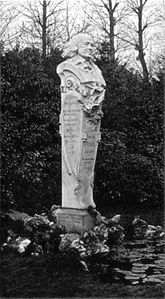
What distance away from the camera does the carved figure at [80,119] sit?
8648mm

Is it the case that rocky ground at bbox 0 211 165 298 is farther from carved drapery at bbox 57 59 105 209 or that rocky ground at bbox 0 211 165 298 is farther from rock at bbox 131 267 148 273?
carved drapery at bbox 57 59 105 209

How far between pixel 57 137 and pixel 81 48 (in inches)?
223

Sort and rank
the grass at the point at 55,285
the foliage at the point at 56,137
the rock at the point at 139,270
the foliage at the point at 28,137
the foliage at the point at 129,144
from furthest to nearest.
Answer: the foliage at the point at 129,144 < the foliage at the point at 56,137 < the foliage at the point at 28,137 < the rock at the point at 139,270 < the grass at the point at 55,285

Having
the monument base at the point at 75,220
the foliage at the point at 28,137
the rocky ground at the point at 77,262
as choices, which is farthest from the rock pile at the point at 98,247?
the foliage at the point at 28,137

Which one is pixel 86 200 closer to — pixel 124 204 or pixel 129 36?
pixel 124 204

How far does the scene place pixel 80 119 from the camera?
8.62 meters

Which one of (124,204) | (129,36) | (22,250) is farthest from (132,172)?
(129,36)

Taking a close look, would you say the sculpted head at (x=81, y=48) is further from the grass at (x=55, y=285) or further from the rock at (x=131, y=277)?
the rock at (x=131, y=277)

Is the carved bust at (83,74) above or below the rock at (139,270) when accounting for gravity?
above

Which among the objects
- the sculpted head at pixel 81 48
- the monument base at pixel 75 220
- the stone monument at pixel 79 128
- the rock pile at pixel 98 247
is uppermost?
the sculpted head at pixel 81 48

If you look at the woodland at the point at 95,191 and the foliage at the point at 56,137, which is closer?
the woodland at the point at 95,191

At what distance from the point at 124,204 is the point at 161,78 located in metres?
4.72

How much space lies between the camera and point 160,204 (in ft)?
54.3

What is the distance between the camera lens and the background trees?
13344 mm
